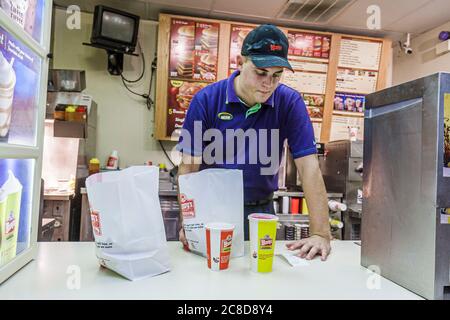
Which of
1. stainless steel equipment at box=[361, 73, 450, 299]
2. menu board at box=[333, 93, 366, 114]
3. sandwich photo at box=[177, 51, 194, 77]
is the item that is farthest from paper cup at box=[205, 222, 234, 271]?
menu board at box=[333, 93, 366, 114]

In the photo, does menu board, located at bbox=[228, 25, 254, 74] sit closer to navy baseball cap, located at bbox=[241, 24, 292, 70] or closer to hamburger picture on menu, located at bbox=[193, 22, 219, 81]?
hamburger picture on menu, located at bbox=[193, 22, 219, 81]

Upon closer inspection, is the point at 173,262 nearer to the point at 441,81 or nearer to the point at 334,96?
the point at 441,81

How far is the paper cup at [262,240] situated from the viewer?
0.89 meters

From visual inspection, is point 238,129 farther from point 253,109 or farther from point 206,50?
point 206,50

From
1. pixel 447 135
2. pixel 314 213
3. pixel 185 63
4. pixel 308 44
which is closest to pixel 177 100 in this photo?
pixel 185 63

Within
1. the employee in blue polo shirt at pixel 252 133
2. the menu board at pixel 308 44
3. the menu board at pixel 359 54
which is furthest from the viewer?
the menu board at pixel 359 54

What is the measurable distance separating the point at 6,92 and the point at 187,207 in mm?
569

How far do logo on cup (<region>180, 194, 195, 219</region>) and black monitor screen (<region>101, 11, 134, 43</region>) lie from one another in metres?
2.65

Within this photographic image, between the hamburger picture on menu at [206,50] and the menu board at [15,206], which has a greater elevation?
the hamburger picture on menu at [206,50]

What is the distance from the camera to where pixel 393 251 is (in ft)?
2.98

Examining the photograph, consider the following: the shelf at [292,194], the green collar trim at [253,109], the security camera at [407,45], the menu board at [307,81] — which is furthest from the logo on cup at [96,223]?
the security camera at [407,45]

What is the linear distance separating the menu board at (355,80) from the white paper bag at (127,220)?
3.41 m

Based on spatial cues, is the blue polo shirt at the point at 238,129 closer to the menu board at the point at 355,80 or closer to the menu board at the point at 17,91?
the menu board at the point at 17,91

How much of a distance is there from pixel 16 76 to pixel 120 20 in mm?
2613
